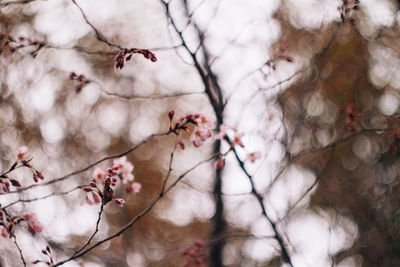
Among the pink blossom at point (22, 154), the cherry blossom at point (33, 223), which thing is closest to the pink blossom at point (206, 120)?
the pink blossom at point (22, 154)

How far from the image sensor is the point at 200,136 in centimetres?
221

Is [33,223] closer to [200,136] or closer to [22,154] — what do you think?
[22,154]

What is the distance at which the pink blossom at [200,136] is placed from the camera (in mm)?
2180

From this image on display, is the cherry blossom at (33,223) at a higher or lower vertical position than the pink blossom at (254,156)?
lower

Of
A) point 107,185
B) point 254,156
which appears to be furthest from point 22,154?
point 254,156

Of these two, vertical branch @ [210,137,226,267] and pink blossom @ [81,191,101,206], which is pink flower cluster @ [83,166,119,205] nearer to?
pink blossom @ [81,191,101,206]

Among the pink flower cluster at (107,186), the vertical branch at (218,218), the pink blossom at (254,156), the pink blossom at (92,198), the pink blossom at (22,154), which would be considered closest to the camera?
the pink flower cluster at (107,186)

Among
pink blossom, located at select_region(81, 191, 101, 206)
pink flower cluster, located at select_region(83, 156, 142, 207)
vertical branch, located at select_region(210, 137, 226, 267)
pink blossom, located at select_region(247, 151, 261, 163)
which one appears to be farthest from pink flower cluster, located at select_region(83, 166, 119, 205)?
vertical branch, located at select_region(210, 137, 226, 267)

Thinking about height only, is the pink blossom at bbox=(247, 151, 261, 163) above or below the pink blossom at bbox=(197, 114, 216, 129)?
below

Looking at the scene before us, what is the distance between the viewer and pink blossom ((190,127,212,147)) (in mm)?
2180

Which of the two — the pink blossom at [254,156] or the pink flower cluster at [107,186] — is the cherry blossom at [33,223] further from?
the pink blossom at [254,156]

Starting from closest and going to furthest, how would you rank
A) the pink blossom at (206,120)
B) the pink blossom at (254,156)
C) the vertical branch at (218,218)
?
the pink blossom at (206,120)
the pink blossom at (254,156)
the vertical branch at (218,218)

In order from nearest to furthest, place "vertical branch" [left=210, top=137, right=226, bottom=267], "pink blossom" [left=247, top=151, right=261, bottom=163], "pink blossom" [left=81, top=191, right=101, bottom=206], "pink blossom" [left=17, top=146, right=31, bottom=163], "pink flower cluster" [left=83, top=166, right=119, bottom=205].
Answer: "pink flower cluster" [left=83, top=166, right=119, bottom=205] < "pink blossom" [left=17, top=146, right=31, bottom=163] < "pink blossom" [left=81, top=191, right=101, bottom=206] < "pink blossom" [left=247, top=151, right=261, bottom=163] < "vertical branch" [left=210, top=137, right=226, bottom=267]

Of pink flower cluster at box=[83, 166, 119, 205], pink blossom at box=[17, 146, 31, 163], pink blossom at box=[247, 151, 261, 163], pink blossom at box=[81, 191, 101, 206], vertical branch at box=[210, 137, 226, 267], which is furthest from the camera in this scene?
vertical branch at box=[210, 137, 226, 267]
